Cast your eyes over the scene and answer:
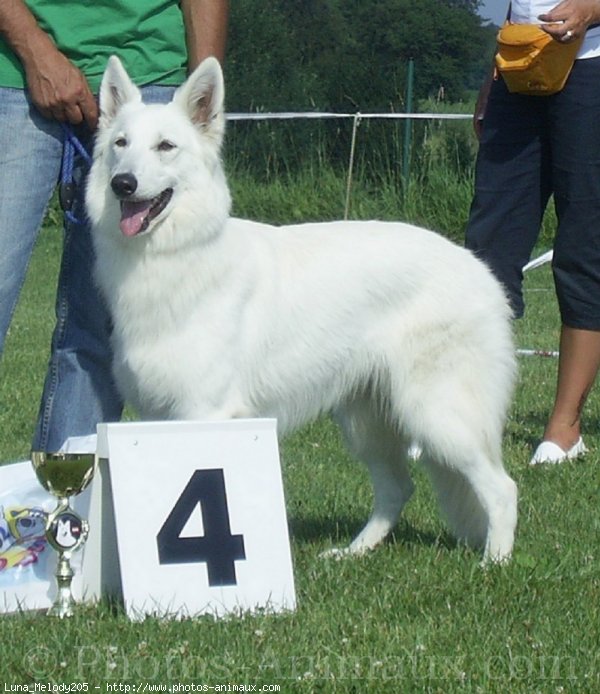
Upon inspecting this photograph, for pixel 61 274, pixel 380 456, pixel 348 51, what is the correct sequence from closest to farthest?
pixel 61 274 → pixel 380 456 → pixel 348 51

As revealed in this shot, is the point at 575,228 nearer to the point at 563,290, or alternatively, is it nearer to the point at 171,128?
the point at 563,290

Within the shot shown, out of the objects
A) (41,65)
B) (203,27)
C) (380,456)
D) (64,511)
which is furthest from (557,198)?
(64,511)

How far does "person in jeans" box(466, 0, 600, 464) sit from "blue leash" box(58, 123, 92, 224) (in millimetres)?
2016

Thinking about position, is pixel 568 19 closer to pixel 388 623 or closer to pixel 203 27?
pixel 203 27

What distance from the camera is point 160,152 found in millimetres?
3945

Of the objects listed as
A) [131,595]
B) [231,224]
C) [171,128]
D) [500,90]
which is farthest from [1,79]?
[500,90]

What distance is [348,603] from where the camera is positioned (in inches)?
142

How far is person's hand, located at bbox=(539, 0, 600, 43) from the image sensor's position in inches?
195

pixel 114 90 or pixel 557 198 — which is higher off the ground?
pixel 114 90

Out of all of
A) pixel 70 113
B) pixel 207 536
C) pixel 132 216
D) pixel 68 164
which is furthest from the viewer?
pixel 68 164

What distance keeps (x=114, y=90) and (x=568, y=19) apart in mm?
1980

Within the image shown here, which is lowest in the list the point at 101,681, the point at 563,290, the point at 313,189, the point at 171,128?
the point at 313,189

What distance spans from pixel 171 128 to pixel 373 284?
835mm

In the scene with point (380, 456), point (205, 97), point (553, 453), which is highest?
point (205, 97)
